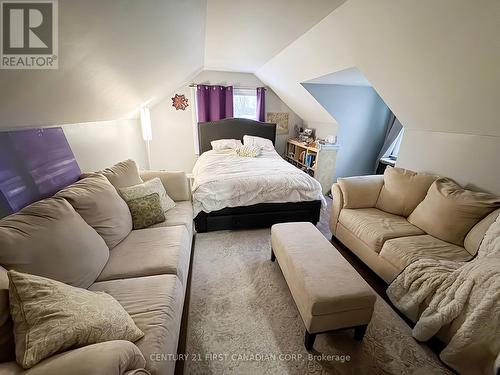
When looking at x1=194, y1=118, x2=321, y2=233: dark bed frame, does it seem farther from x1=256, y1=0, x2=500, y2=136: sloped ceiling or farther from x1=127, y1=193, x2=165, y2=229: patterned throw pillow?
x1=256, y1=0, x2=500, y2=136: sloped ceiling

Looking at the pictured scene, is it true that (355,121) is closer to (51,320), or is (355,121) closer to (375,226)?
(375,226)

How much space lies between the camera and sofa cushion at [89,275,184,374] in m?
0.93

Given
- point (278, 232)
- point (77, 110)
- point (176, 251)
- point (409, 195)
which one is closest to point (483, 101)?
point (409, 195)

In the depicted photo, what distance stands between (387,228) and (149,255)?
190 cm

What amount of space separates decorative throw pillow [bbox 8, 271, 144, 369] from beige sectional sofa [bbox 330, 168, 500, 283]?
1793 mm

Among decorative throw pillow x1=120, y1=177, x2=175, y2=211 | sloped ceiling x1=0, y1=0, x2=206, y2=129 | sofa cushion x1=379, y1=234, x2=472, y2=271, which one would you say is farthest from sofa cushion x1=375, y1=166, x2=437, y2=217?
sloped ceiling x1=0, y1=0, x2=206, y2=129

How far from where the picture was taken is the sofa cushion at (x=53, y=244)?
952mm

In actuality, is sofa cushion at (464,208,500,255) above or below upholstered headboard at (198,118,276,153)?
below

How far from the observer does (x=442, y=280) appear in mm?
1342

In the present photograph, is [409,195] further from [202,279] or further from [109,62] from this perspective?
[109,62]

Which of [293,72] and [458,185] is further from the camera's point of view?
[293,72]

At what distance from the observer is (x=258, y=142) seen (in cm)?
418

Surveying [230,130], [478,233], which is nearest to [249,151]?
[230,130]

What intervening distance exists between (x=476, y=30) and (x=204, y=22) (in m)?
1.96
